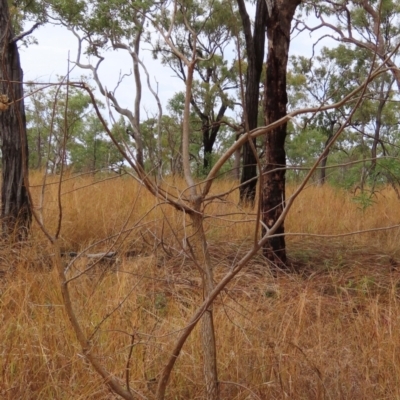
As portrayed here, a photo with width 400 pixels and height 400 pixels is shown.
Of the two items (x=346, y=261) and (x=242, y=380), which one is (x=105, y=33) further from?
(x=242, y=380)

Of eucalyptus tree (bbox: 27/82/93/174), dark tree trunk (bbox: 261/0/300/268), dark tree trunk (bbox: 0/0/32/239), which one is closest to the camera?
eucalyptus tree (bbox: 27/82/93/174)

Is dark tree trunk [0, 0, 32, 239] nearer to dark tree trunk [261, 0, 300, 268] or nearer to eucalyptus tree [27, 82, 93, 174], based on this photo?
eucalyptus tree [27, 82, 93, 174]

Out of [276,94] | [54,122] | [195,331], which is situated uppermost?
[276,94]

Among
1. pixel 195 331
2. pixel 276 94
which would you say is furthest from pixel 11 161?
A: pixel 195 331

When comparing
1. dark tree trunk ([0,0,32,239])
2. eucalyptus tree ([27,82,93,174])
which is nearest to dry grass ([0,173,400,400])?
eucalyptus tree ([27,82,93,174])

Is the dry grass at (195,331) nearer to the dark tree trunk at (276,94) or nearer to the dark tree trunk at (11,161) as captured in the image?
the dark tree trunk at (276,94)

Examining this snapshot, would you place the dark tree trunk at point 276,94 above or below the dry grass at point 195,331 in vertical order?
above

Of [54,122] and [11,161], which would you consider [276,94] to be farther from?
[54,122]

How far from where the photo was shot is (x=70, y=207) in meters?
5.14

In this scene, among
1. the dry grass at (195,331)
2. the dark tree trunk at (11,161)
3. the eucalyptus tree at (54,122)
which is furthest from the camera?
the dark tree trunk at (11,161)

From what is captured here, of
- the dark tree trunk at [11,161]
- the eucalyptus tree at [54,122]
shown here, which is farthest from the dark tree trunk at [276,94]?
the dark tree trunk at [11,161]

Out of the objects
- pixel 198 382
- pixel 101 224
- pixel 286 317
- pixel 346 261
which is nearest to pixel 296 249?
pixel 346 261

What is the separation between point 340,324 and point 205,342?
1.29 meters

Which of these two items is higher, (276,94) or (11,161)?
(276,94)
